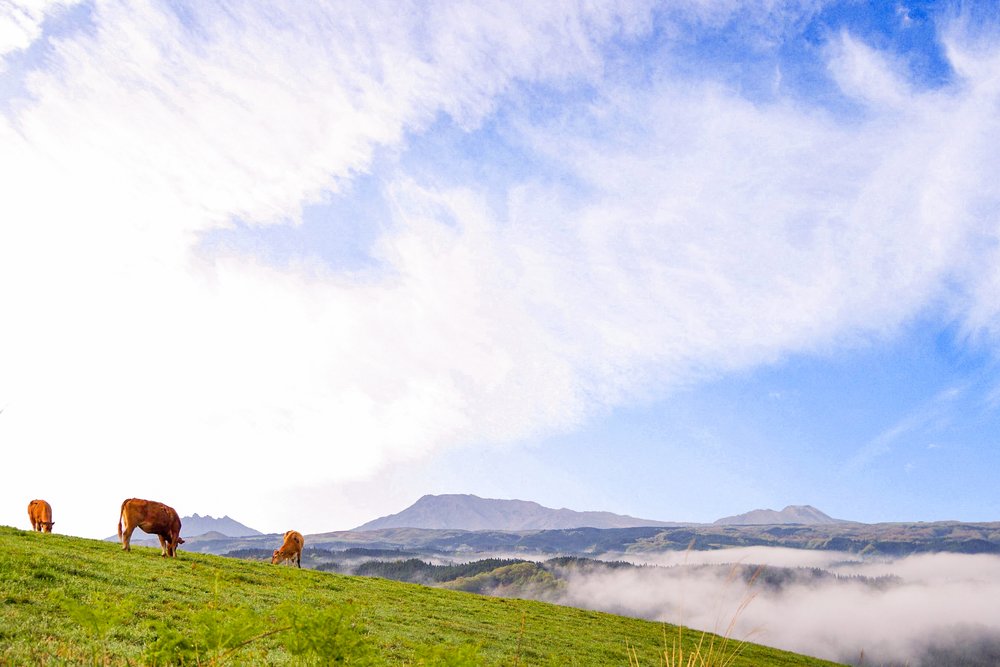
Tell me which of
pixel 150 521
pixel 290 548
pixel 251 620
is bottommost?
pixel 290 548

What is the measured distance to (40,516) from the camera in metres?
34.5

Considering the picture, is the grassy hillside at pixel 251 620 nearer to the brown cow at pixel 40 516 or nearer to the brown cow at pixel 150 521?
the brown cow at pixel 150 521

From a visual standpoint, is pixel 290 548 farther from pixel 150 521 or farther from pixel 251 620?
pixel 251 620

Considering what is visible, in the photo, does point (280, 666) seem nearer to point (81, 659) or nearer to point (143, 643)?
point (143, 643)

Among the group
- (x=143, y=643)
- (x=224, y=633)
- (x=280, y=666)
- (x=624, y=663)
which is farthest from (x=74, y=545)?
(x=224, y=633)

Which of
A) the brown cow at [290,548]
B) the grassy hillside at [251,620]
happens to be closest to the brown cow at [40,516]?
the grassy hillside at [251,620]

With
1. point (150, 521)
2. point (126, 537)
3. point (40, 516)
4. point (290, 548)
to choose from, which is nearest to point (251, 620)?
point (126, 537)

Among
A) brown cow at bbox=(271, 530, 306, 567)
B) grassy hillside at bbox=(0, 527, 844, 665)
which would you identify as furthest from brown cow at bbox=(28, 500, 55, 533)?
brown cow at bbox=(271, 530, 306, 567)

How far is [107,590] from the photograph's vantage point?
16281mm

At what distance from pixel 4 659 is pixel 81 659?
99 cm

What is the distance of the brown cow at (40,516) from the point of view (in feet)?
113

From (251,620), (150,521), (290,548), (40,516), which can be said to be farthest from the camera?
(290,548)

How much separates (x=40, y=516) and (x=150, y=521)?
10607mm

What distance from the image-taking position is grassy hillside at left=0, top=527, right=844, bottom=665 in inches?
229
